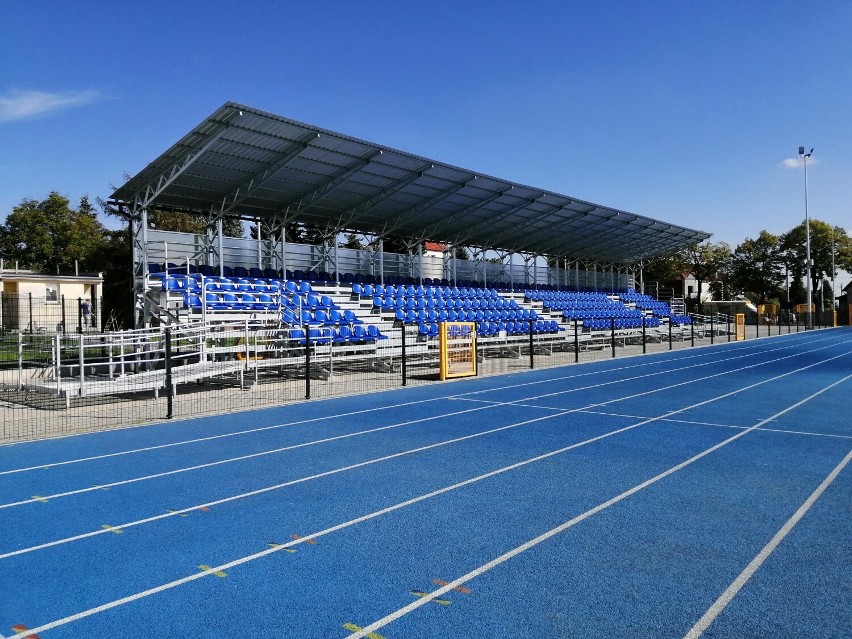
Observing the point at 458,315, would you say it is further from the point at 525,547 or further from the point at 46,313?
the point at 525,547

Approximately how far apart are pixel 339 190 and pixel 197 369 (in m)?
10.3

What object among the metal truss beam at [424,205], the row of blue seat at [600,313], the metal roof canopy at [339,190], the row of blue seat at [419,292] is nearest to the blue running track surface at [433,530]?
the metal roof canopy at [339,190]

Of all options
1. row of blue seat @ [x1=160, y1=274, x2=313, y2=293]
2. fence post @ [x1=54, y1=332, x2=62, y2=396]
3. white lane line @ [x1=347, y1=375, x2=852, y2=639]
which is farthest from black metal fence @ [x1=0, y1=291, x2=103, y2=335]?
white lane line @ [x1=347, y1=375, x2=852, y2=639]

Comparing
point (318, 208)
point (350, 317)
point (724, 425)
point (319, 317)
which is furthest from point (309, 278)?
point (724, 425)

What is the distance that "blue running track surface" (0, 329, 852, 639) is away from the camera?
351 centimetres

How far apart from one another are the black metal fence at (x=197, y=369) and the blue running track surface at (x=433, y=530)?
2.11m

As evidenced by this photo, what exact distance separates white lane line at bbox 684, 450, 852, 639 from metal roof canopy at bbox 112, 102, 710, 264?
14.7 meters

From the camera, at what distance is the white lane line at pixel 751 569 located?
11.0 feet

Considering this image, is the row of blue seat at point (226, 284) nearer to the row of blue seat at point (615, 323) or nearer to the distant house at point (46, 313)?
the distant house at point (46, 313)

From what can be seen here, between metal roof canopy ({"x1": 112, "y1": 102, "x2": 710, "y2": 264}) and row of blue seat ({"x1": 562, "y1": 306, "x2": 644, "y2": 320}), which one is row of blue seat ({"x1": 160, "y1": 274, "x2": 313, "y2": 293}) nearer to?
metal roof canopy ({"x1": 112, "y1": 102, "x2": 710, "y2": 264})

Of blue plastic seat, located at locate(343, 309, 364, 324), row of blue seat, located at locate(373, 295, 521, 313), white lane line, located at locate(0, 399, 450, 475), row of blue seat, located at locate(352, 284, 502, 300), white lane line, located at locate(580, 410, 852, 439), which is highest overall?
row of blue seat, located at locate(352, 284, 502, 300)

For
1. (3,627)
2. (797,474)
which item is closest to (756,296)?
(797,474)

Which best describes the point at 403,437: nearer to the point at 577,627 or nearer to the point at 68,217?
the point at 577,627

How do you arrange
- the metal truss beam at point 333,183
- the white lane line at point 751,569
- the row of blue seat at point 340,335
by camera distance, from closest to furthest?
the white lane line at point 751,569
the row of blue seat at point 340,335
the metal truss beam at point 333,183
